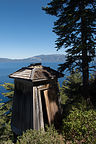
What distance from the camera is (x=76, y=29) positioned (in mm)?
7926

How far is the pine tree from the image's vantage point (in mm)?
7633

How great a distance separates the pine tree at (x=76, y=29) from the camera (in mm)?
7633

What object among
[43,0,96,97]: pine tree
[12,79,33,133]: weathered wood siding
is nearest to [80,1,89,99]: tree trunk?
[43,0,96,97]: pine tree

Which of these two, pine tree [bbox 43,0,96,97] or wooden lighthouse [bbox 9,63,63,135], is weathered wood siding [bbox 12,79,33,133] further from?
pine tree [bbox 43,0,96,97]

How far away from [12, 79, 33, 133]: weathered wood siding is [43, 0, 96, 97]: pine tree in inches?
165

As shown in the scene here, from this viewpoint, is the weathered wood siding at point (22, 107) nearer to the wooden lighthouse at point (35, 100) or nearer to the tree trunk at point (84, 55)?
the wooden lighthouse at point (35, 100)

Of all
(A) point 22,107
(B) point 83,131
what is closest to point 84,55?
(B) point 83,131

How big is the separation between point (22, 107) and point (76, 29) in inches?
276

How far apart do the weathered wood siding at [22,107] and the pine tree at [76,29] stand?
4.18 m

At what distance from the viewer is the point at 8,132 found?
10.1m

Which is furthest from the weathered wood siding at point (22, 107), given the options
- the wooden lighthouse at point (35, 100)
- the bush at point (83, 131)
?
the bush at point (83, 131)

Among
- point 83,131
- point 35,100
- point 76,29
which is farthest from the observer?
point 76,29

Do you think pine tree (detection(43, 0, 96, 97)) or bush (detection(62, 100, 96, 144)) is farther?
pine tree (detection(43, 0, 96, 97))

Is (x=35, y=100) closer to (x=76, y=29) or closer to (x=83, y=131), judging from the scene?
(x=83, y=131)
